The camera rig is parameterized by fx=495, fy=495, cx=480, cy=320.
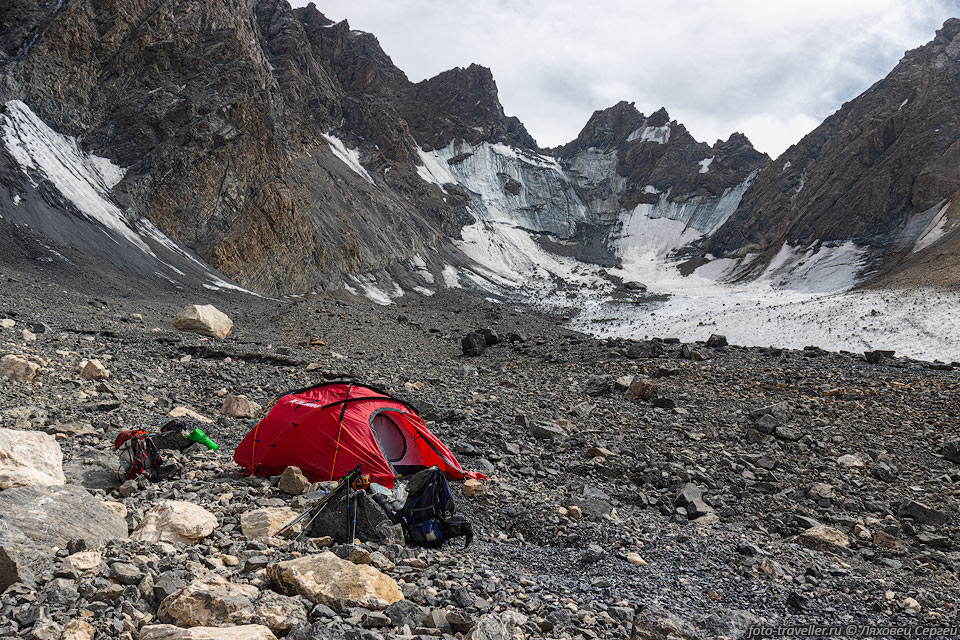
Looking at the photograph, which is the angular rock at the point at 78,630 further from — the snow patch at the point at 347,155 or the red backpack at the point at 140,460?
the snow patch at the point at 347,155

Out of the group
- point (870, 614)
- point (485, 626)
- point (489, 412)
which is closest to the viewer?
point (485, 626)

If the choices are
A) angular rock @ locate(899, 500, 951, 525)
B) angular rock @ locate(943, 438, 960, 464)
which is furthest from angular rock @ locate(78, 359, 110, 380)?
angular rock @ locate(943, 438, 960, 464)

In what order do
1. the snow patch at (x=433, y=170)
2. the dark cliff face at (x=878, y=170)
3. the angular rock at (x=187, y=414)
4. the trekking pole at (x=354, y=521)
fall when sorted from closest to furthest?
1. the trekking pole at (x=354, y=521)
2. the angular rock at (x=187, y=414)
3. the dark cliff face at (x=878, y=170)
4. the snow patch at (x=433, y=170)

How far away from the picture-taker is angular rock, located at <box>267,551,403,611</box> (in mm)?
3553

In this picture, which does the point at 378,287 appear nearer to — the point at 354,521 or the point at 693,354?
the point at 693,354

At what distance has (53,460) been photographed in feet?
16.5

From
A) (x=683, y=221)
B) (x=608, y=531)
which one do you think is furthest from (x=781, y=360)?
(x=683, y=221)

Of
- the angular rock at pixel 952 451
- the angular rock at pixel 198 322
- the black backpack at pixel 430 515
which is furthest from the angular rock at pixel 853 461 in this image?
the angular rock at pixel 198 322

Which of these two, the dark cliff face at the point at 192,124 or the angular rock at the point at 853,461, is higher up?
the dark cliff face at the point at 192,124

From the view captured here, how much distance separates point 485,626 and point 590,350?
580 inches

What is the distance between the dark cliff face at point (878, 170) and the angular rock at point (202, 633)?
67.1 m

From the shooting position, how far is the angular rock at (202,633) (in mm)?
2756

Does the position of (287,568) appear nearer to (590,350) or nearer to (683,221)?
(590,350)

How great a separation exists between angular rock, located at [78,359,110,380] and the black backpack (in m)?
7.19
